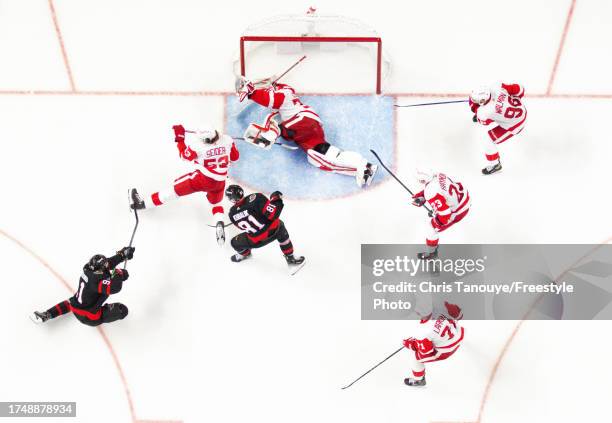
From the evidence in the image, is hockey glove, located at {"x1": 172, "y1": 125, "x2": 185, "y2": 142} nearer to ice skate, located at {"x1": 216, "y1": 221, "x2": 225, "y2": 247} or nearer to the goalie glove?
the goalie glove

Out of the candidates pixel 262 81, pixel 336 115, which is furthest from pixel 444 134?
pixel 262 81

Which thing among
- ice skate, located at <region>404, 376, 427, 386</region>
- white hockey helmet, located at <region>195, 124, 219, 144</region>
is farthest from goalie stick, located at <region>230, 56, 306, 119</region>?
ice skate, located at <region>404, 376, 427, 386</region>

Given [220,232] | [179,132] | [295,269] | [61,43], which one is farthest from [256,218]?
[61,43]

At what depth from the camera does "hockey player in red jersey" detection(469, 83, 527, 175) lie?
8.05 metres

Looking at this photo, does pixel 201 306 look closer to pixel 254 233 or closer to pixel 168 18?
pixel 254 233

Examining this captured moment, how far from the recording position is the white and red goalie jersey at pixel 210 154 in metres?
7.93

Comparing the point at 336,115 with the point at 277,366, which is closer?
the point at 277,366

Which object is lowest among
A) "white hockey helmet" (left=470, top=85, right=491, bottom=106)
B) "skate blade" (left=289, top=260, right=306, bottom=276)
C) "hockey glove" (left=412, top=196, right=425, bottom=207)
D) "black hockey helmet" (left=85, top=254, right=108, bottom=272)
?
"skate blade" (left=289, top=260, right=306, bottom=276)

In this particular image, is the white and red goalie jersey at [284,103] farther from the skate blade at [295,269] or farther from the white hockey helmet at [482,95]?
the white hockey helmet at [482,95]

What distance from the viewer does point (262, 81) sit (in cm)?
882

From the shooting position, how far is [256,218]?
7.61 metres

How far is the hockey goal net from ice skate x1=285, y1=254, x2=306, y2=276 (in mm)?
1636

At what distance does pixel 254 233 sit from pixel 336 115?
5.25 feet

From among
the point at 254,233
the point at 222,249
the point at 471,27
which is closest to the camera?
the point at 254,233
